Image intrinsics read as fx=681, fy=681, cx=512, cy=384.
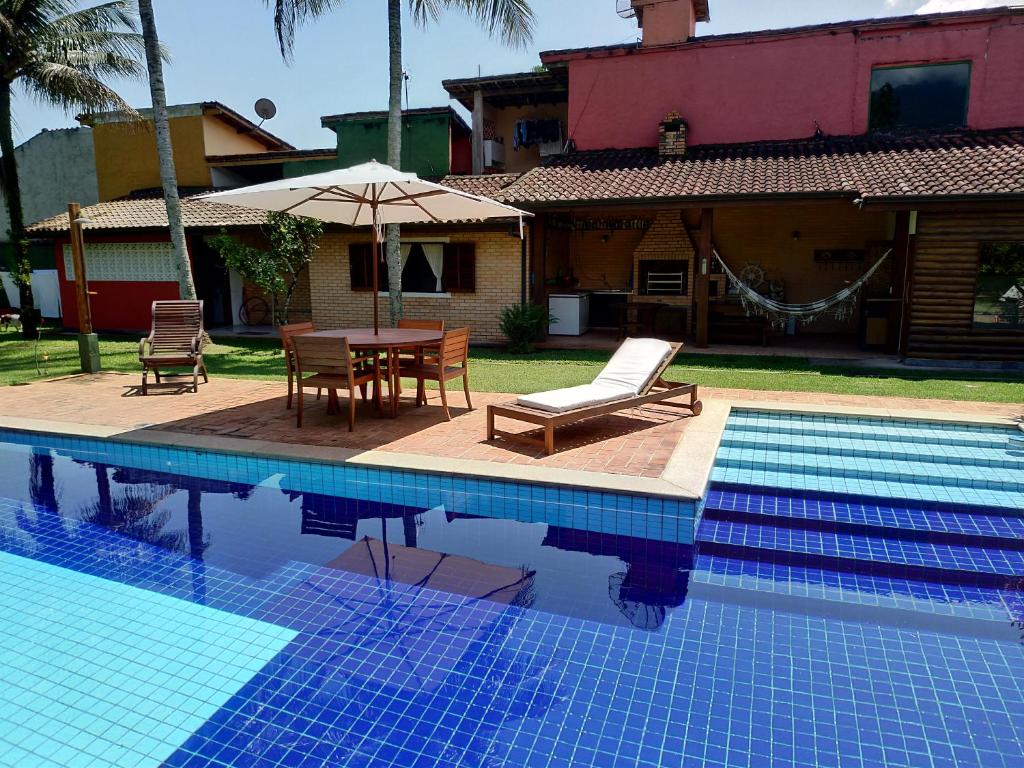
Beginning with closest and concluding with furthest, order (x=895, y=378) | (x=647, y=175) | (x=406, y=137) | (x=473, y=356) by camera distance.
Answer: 1. (x=895, y=378)
2. (x=473, y=356)
3. (x=647, y=175)
4. (x=406, y=137)

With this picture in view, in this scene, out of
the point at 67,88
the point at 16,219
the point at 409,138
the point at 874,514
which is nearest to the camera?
the point at 874,514

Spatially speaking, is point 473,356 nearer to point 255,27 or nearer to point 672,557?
point 255,27

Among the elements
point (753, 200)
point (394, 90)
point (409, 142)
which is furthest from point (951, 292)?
point (409, 142)

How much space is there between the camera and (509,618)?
3.71m

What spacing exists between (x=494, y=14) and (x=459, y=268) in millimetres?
5031

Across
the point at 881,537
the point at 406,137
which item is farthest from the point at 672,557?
the point at 406,137

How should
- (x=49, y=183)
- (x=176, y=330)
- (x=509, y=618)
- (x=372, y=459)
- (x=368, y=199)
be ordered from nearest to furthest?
1. (x=509, y=618)
2. (x=372, y=459)
3. (x=368, y=199)
4. (x=176, y=330)
5. (x=49, y=183)

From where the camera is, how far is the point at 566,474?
5324mm

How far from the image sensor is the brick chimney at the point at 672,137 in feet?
50.9

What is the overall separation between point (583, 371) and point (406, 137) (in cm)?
1135

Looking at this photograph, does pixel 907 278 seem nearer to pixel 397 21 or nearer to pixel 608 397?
pixel 608 397

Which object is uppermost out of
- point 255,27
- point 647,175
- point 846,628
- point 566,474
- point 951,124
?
point 255,27

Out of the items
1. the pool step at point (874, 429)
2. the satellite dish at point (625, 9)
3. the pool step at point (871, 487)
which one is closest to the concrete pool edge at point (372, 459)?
the pool step at point (871, 487)

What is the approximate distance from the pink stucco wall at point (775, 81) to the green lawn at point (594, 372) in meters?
6.86
